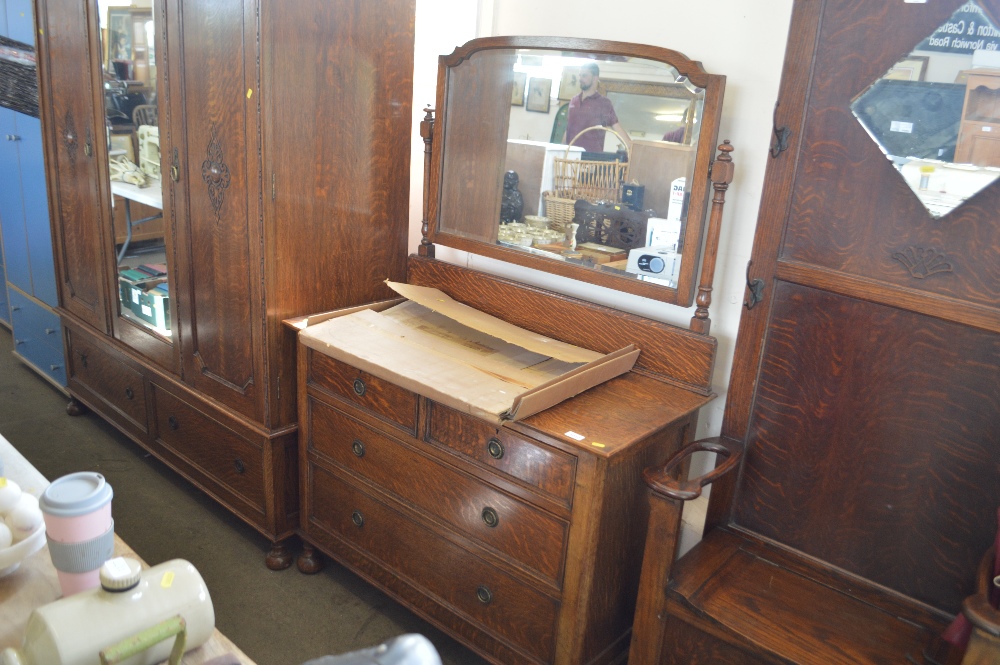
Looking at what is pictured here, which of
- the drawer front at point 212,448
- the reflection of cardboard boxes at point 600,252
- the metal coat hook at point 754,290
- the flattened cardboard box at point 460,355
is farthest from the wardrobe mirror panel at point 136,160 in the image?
the metal coat hook at point 754,290

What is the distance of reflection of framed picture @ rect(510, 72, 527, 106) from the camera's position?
6.99 feet

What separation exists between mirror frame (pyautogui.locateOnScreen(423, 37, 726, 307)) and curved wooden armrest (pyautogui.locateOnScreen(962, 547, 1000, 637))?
830mm

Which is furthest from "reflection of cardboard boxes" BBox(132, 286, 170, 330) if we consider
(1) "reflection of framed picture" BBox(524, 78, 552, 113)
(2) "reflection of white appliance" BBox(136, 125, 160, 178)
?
(1) "reflection of framed picture" BBox(524, 78, 552, 113)

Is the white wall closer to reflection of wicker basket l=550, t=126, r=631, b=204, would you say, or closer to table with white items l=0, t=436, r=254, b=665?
reflection of wicker basket l=550, t=126, r=631, b=204

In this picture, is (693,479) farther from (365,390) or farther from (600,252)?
(365,390)

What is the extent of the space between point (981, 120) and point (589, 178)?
893 mm

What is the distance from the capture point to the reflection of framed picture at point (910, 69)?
4.92 ft

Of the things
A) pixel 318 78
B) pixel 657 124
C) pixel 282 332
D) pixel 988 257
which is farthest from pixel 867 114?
pixel 282 332

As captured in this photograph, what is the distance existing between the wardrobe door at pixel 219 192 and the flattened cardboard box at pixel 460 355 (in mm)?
327

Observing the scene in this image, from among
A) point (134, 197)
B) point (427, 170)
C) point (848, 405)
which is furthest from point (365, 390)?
point (134, 197)

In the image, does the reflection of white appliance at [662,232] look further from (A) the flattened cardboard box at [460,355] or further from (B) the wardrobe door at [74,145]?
(B) the wardrobe door at [74,145]

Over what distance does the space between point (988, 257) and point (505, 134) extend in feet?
4.08

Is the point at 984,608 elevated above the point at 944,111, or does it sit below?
below

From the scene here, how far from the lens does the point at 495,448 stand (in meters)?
1.79
